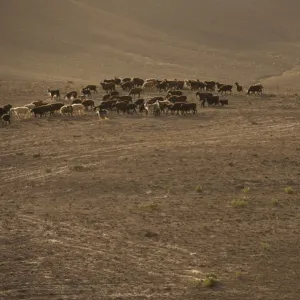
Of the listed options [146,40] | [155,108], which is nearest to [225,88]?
[155,108]

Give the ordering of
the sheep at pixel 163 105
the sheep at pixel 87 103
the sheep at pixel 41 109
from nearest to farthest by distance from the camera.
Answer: the sheep at pixel 41 109 < the sheep at pixel 163 105 < the sheep at pixel 87 103

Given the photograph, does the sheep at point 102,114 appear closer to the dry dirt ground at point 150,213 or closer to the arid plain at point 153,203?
the arid plain at point 153,203

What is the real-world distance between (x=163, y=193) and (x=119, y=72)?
4339 centimetres

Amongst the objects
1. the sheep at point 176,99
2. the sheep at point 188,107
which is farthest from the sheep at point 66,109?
the sheep at point 176,99

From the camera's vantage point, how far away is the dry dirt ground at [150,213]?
457 inches

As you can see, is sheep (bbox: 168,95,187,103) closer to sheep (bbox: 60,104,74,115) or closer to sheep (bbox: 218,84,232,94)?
sheep (bbox: 218,84,232,94)

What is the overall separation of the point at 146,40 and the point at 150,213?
6596 centimetres

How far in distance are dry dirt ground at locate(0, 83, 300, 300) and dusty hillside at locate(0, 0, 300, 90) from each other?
30.2 m

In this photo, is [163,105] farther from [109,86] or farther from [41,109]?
[109,86]

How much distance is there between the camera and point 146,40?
260 feet

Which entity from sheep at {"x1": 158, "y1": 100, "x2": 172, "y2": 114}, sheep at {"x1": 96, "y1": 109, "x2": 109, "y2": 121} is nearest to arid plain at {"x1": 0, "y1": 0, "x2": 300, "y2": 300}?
→ sheep at {"x1": 96, "y1": 109, "x2": 109, "y2": 121}

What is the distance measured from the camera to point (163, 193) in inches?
677

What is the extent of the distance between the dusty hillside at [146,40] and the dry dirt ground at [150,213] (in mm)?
30171

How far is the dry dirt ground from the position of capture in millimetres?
11617
